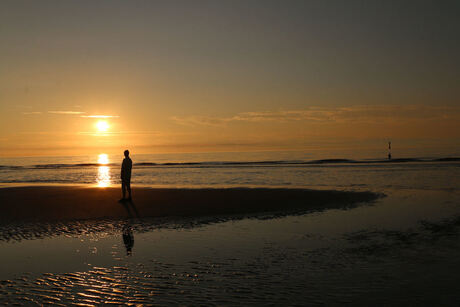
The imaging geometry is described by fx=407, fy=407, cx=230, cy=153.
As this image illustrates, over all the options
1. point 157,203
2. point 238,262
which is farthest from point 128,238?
point 157,203

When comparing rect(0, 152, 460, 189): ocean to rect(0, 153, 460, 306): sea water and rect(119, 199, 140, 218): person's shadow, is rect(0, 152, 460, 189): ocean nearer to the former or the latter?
rect(119, 199, 140, 218): person's shadow

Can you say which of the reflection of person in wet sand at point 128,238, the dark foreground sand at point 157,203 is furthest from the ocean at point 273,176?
the reflection of person in wet sand at point 128,238

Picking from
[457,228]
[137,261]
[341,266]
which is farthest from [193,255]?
[457,228]

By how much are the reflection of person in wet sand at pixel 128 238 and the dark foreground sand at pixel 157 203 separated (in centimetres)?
286

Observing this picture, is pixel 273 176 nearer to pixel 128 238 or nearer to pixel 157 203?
pixel 157 203

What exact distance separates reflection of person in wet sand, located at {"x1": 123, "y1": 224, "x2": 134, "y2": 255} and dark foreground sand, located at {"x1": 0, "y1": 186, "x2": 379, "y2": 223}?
286 centimetres

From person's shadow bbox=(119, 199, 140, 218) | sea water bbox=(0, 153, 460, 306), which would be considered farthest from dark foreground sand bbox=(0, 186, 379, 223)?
sea water bbox=(0, 153, 460, 306)

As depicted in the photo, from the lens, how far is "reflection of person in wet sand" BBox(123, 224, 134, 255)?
439 inches

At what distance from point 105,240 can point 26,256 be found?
2451mm

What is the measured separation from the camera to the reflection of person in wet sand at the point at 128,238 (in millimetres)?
11141

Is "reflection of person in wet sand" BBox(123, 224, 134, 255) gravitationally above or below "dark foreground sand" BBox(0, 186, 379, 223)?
below

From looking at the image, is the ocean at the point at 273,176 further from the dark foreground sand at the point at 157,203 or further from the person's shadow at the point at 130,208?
the person's shadow at the point at 130,208

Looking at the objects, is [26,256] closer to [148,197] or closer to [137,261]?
[137,261]

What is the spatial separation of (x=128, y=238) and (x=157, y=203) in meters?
7.99
